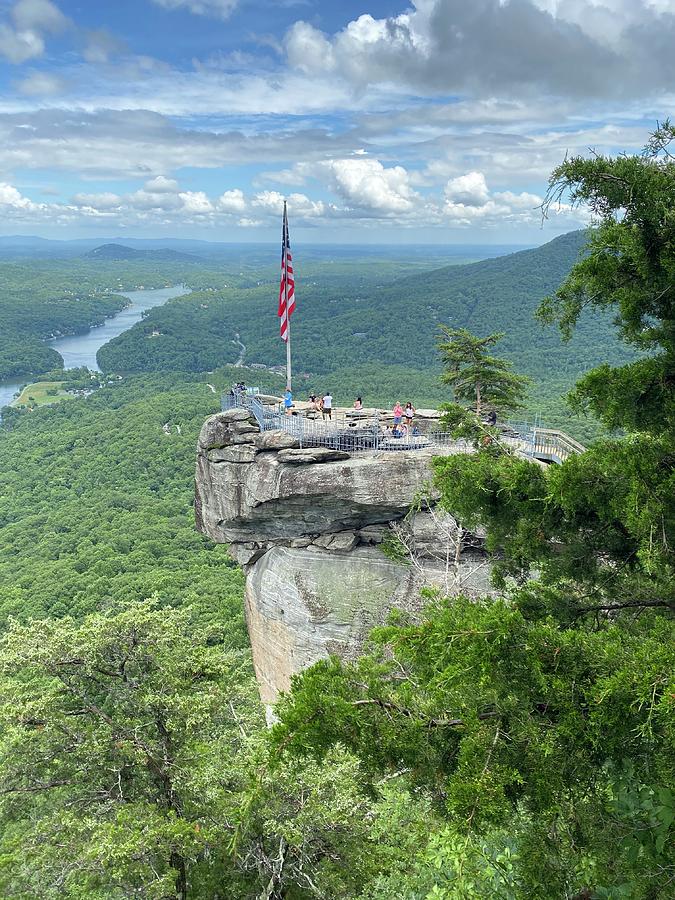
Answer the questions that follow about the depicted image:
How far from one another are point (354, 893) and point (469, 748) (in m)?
5.84

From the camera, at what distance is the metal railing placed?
1734 centimetres

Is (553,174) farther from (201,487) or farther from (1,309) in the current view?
(1,309)

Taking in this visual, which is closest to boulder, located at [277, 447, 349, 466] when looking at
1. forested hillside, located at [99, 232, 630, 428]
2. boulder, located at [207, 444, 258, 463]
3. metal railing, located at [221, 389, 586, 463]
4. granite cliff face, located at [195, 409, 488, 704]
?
granite cliff face, located at [195, 409, 488, 704]

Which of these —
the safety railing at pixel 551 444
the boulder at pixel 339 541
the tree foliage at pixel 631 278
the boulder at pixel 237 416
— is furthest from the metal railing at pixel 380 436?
the tree foliage at pixel 631 278

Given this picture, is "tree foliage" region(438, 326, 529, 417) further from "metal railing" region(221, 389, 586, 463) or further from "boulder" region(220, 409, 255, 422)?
"boulder" region(220, 409, 255, 422)

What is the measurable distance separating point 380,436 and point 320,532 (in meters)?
3.43

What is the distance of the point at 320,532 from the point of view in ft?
60.9

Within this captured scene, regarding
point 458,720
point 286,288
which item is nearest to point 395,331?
point 286,288

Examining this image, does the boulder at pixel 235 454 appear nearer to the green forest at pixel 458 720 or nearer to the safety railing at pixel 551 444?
the green forest at pixel 458 720

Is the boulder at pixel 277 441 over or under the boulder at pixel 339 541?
over

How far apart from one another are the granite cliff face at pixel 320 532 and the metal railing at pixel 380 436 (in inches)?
16.0

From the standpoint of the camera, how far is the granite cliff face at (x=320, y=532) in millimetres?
17219

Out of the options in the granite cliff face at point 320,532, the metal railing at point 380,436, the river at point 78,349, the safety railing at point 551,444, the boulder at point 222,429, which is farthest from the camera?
the river at point 78,349

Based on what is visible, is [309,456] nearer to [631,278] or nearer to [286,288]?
[286,288]
